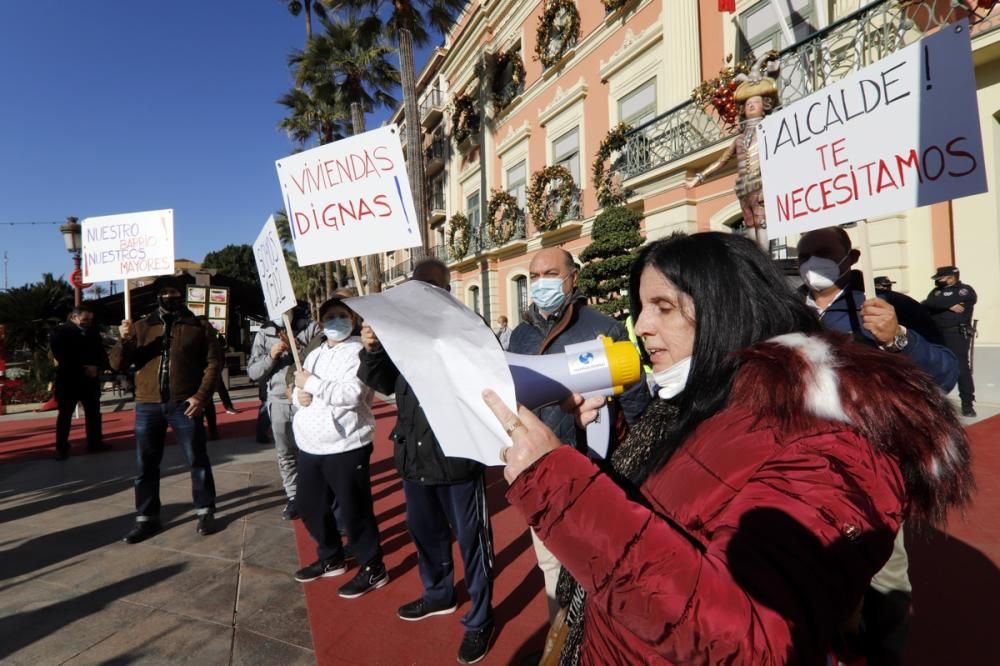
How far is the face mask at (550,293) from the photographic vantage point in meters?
2.81

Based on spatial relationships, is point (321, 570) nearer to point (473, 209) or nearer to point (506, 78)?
point (506, 78)

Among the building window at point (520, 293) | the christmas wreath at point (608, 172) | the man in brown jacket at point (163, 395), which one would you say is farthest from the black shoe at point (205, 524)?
the building window at point (520, 293)

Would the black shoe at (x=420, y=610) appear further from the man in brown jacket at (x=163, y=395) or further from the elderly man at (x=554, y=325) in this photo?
the man in brown jacket at (x=163, y=395)

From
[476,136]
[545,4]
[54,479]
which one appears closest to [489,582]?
[54,479]

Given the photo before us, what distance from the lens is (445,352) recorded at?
3.30 ft

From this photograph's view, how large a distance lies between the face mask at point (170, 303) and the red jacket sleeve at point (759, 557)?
14.5 feet

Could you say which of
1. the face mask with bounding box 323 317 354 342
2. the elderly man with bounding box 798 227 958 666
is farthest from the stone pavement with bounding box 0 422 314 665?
the elderly man with bounding box 798 227 958 666

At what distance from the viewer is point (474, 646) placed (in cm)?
252

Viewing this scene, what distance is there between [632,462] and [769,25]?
10758 millimetres

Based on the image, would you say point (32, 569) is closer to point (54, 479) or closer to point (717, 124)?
point (54, 479)

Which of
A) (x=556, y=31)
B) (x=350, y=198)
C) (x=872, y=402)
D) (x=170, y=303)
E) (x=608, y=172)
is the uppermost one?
(x=556, y=31)

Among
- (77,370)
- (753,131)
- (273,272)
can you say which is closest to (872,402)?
(273,272)

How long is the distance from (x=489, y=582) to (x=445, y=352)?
2.06 m

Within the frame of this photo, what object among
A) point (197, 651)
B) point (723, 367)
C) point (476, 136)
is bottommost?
point (197, 651)
